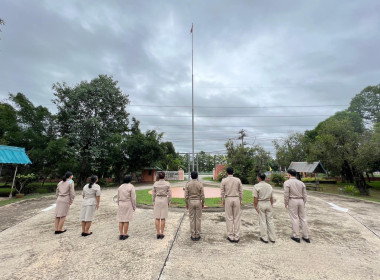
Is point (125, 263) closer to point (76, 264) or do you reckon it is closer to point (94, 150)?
point (76, 264)

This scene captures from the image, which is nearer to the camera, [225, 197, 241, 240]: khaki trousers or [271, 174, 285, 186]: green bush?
[225, 197, 241, 240]: khaki trousers

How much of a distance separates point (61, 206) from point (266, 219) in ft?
16.4

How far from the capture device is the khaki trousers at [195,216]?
4176 millimetres

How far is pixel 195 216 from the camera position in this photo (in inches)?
166

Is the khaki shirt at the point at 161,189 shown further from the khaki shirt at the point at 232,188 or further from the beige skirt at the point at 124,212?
the khaki shirt at the point at 232,188

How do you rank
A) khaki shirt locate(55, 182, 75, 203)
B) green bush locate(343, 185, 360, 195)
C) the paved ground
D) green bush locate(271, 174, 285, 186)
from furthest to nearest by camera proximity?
green bush locate(271, 174, 285, 186) → green bush locate(343, 185, 360, 195) → khaki shirt locate(55, 182, 75, 203) → the paved ground

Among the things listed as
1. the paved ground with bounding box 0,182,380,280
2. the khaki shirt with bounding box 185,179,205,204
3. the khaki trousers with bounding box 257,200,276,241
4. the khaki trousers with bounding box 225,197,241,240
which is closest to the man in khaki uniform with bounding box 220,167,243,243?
the khaki trousers with bounding box 225,197,241,240

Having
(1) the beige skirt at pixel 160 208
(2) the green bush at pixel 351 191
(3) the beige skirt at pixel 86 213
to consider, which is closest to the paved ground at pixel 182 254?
(3) the beige skirt at pixel 86 213

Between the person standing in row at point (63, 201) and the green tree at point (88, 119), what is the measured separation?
12.8 m

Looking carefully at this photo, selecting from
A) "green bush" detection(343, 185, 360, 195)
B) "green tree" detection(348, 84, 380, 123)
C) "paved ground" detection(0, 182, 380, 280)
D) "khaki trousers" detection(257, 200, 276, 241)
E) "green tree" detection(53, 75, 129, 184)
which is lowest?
"green bush" detection(343, 185, 360, 195)

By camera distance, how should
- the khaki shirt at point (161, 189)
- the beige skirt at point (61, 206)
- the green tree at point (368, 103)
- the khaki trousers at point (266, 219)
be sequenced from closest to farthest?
the khaki trousers at point (266, 219) < the khaki shirt at point (161, 189) < the beige skirt at point (61, 206) < the green tree at point (368, 103)

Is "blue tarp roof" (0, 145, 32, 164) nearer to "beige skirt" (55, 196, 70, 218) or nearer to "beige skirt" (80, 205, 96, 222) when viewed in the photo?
"beige skirt" (55, 196, 70, 218)

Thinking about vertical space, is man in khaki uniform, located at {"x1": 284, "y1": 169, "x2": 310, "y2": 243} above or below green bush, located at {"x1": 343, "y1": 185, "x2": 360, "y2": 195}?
above

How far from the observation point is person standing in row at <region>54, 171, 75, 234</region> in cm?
461
